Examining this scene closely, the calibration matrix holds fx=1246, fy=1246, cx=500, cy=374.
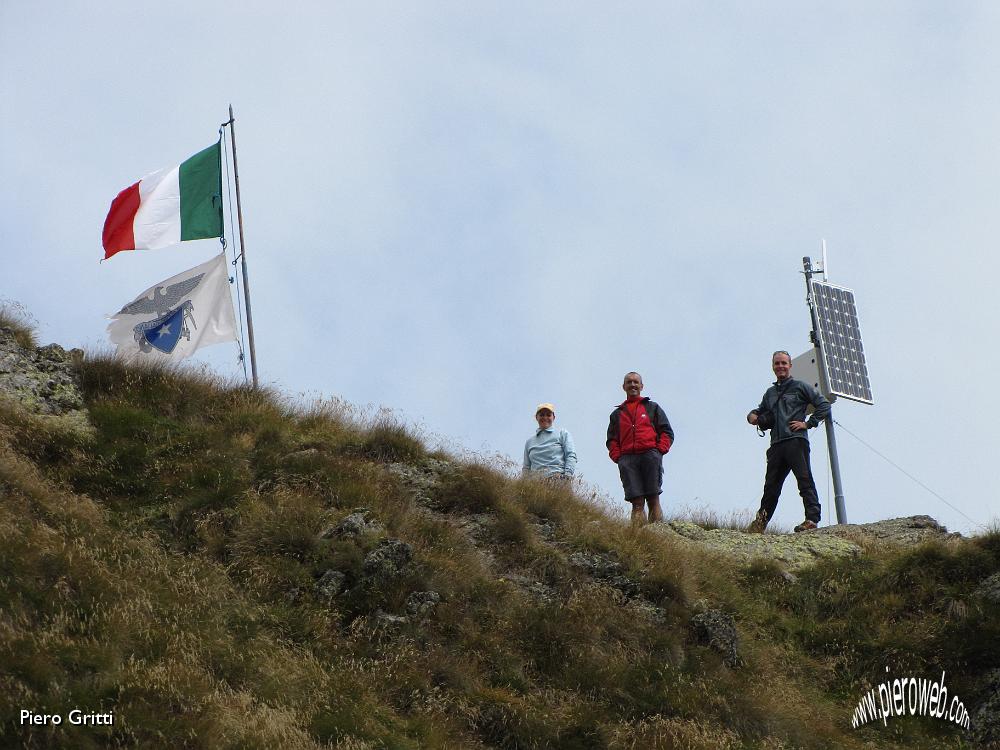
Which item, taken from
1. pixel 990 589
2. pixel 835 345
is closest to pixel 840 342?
pixel 835 345

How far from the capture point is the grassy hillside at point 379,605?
895cm

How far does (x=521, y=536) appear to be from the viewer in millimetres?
12594

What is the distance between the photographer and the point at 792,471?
15.4 m

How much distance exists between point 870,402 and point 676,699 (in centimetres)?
1090

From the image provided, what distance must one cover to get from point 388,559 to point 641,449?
4.34 meters

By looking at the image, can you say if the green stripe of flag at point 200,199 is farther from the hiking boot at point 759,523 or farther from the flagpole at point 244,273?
the hiking boot at point 759,523

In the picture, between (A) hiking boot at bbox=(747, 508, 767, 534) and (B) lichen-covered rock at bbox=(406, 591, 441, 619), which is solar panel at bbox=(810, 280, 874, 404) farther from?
(B) lichen-covered rock at bbox=(406, 591, 441, 619)

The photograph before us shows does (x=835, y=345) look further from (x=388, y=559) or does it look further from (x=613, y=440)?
(x=388, y=559)

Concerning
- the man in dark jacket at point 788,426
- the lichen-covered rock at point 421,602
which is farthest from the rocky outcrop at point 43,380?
the man in dark jacket at point 788,426

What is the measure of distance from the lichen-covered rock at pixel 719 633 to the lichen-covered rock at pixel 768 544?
220 centimetres

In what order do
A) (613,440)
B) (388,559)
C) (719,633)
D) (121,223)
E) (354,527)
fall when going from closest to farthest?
(388,559), (719,633), (354,527), (613,440), (121,223)

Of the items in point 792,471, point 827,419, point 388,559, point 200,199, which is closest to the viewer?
point 388,559

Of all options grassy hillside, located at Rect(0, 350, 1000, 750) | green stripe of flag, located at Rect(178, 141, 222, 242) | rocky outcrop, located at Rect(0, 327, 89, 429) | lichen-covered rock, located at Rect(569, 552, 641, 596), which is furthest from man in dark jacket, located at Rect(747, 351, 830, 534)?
rocky outcrop, located at Rect(0, 327, 89, 429)

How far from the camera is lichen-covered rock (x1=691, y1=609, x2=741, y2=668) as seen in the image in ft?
37.1
